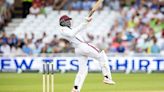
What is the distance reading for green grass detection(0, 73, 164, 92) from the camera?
59.3 ft

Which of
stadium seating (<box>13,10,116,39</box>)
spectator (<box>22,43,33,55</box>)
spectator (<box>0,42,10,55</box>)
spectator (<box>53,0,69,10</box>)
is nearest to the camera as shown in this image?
spectator (<box>22,43,33,55</box>)

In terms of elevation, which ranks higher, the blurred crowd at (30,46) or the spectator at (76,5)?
the spectator at (76,5)

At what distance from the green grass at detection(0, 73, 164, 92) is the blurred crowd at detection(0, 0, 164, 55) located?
6.51ft

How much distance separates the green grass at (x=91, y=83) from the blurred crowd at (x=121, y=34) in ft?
6.51

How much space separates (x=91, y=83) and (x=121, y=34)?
5.86 meters

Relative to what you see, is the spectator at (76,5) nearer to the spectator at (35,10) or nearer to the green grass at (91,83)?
the spectator at (35,10)

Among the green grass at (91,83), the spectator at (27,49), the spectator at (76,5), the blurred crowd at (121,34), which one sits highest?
the spectator at (76,5)

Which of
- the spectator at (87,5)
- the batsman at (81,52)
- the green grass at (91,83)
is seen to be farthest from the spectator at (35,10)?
the batsman at (81,52)

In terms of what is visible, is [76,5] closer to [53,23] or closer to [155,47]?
[53,23]

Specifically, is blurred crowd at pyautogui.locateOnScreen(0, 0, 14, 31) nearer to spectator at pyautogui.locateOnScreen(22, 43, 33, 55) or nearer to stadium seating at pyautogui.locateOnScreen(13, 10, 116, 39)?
stadium seating at pyautogui.locateOnScreen(13, 10, 116, 39)

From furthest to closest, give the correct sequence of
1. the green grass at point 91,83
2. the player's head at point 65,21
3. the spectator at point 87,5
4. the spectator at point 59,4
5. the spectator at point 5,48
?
1. the spectator at point 59,4
2. the spectator at point 87,5
3. the spectator at point 5,48
4. the green grass at point 91,83
5. the player's head at point 65,21

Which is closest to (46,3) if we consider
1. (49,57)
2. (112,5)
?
(112,5)

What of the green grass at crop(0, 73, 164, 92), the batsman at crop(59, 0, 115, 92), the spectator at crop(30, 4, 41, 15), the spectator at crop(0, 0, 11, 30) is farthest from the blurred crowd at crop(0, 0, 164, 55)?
the batsman at crop(59, 0, 115, 92)

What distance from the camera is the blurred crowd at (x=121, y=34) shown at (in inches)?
991
